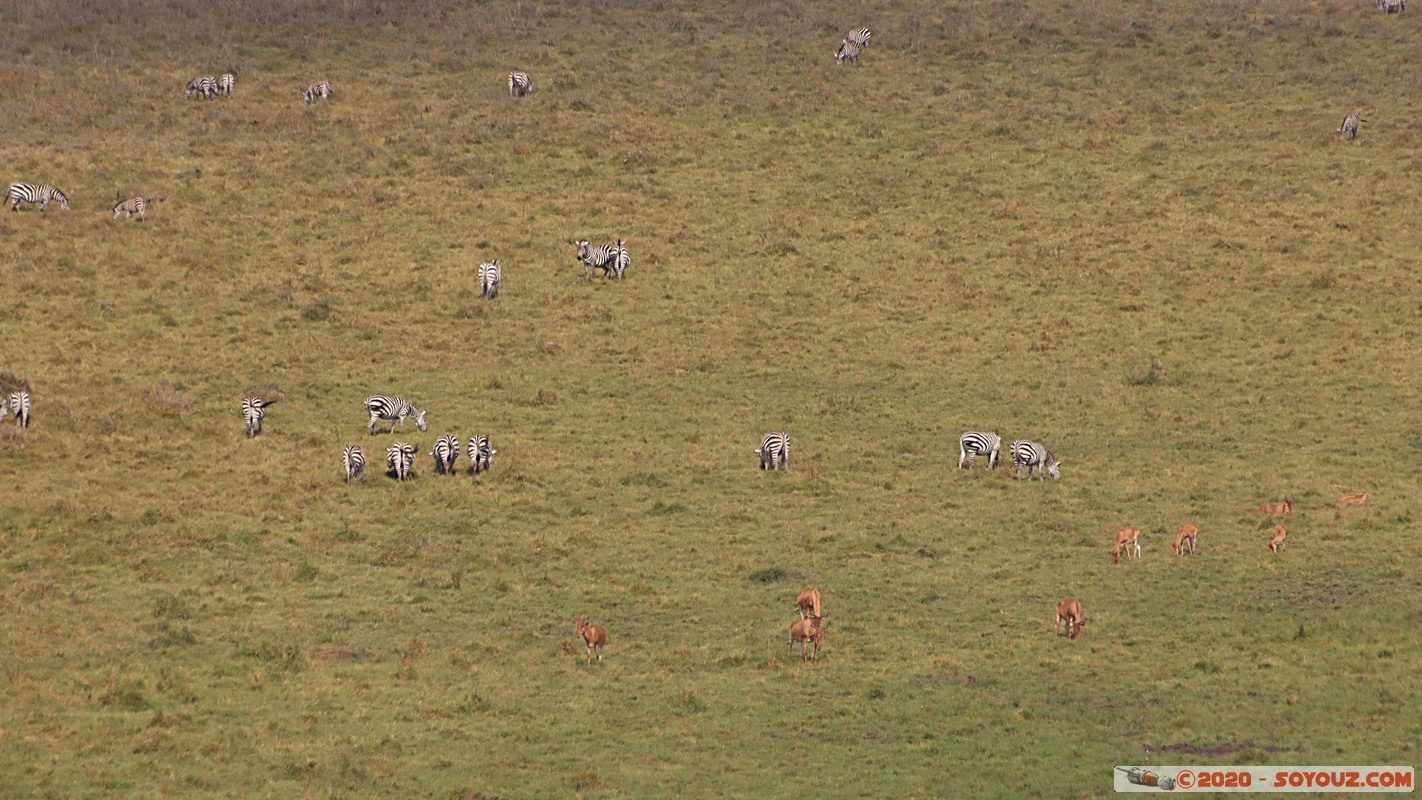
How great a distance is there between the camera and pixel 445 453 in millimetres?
38469

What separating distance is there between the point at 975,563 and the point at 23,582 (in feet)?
61.5

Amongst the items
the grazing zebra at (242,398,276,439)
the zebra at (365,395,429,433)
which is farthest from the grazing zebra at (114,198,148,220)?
the zebra at (365,395,429,433)

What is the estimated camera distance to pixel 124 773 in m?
21.8

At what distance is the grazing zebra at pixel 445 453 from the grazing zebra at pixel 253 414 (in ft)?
17.5

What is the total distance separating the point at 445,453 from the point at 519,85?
124 ft

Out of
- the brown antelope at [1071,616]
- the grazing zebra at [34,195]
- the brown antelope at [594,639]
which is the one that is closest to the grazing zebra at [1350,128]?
the brown antelope at [1071,616]

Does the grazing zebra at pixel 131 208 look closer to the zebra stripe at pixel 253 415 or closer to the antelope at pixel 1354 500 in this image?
the zebra stripe at pixel 253 415

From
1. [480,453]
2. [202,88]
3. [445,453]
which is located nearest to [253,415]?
[445,453]

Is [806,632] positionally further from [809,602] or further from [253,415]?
[253,415]

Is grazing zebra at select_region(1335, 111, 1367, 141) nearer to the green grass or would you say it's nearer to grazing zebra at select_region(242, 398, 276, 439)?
the green grass

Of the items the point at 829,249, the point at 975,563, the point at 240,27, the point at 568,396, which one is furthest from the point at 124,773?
the point at 240,27

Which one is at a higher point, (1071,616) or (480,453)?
(480,453)

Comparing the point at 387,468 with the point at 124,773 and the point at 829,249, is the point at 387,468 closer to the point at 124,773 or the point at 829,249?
the point at 124,773

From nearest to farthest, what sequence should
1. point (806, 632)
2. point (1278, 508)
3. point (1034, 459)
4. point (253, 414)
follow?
point (806, 632), point (1278, 508), point (1034, 459), point (253, 414)
